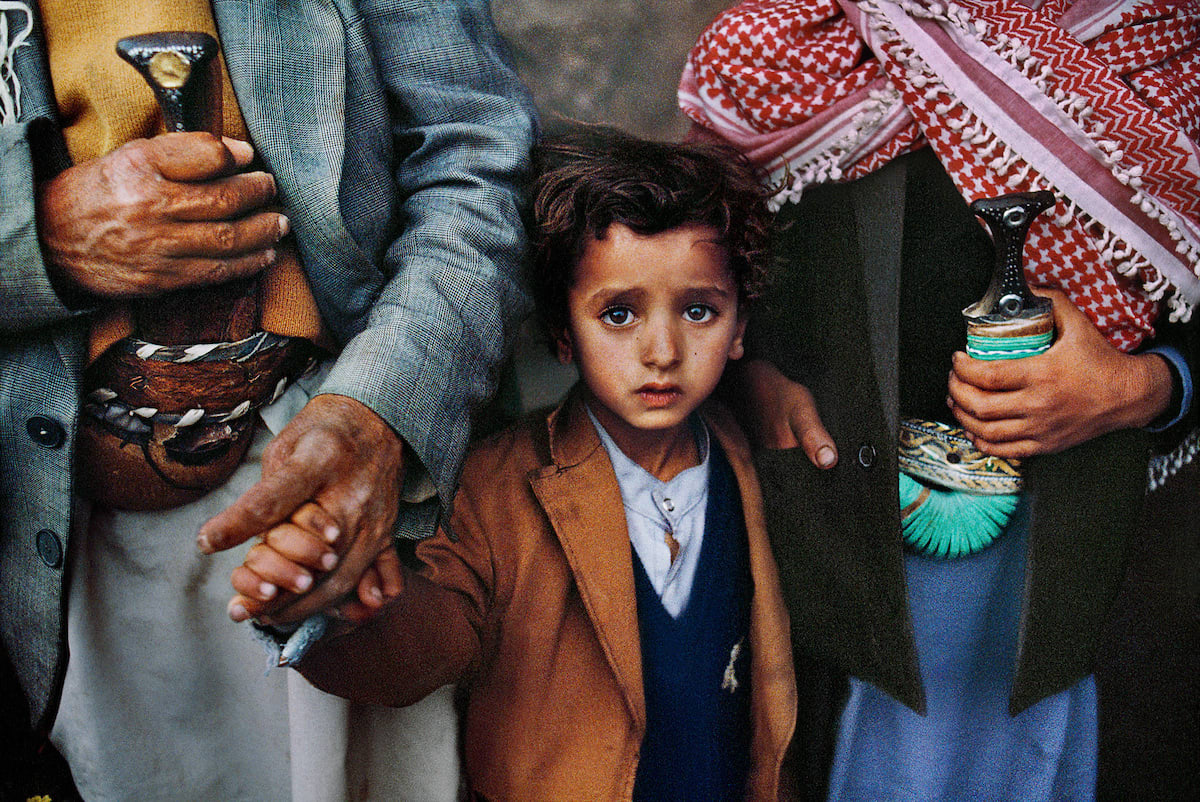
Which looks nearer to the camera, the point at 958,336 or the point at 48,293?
the point at 48,293

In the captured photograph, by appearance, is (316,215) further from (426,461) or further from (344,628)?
(344,628)

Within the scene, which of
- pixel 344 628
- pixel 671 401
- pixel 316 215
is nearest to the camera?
pixel 344 628

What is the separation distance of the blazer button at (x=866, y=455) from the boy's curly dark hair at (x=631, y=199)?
25 cm

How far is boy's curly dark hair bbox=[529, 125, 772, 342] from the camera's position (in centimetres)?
104

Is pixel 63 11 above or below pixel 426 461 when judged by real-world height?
above

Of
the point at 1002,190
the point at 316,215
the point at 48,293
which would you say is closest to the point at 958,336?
the point at 1002,190

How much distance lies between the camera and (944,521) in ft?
3.72

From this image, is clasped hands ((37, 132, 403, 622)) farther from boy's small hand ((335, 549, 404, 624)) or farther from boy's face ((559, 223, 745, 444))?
boy's face ((559, 223, 745, 444))

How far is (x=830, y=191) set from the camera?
3.68 ft

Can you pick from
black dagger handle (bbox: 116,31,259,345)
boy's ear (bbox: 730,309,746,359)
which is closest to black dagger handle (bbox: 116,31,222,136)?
black dagger handle (bbox: 116,31,259,345)

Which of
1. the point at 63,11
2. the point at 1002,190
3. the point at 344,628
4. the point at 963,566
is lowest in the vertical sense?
the point at 963,566

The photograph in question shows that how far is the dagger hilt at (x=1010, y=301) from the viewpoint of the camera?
0.98m

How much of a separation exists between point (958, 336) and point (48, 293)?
1.04 meters

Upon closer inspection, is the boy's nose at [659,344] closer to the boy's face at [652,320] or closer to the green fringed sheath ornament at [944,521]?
the boy's face at [652,320]
